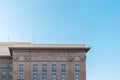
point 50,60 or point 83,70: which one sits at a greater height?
point 50,60

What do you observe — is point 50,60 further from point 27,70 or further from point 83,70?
point 83,70

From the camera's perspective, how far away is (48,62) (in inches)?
4884

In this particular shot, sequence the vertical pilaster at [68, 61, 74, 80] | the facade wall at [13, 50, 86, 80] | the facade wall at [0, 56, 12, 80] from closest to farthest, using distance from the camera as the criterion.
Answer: the facade wall at [13, 50, 86, 80]
the vertical pilaster at [68, 61, 74, 80]
the facade wall at [0, 56, 12, 80]

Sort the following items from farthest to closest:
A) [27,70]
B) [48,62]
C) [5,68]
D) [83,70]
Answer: [5,68], [48,62], [83,70], [27,70]

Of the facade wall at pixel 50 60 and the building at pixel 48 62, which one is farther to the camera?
the facade wall at pixel 50 60

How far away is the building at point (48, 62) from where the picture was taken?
123000mm

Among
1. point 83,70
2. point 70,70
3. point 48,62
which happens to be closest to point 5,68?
point 48,62

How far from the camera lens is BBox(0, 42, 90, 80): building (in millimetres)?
123000

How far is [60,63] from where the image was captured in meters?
124

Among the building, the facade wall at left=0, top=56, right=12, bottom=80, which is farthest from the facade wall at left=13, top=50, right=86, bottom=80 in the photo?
the facade wall at left=0, top=56, right=12, bottom=80

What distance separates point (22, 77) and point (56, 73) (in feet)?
35.0

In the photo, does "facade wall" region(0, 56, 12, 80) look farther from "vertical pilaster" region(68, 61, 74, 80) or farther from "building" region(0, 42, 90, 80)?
"vertical pilaster" region(68, 61, 74, 80)

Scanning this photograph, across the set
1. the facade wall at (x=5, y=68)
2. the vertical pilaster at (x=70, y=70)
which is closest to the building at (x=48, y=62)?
the vertical pilaster at (x=70, y=70)

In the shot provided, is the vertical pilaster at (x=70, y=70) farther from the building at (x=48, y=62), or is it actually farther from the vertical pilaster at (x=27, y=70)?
the vertical pilaster at (x=27, y=70)
